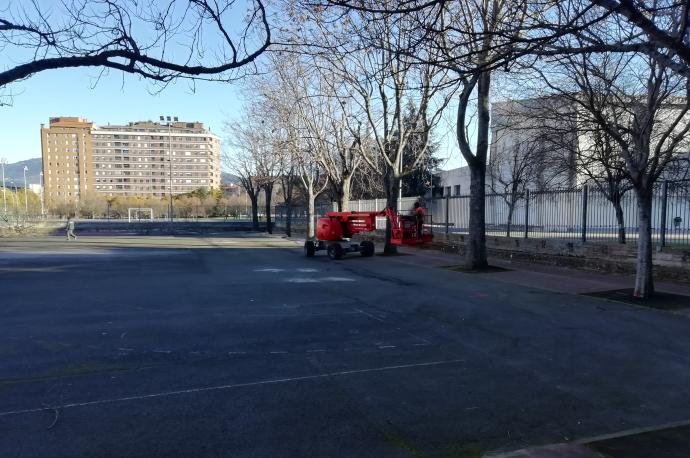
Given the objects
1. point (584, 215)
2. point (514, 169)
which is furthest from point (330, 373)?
point (514, 169)

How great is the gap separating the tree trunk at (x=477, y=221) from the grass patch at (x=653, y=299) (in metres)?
5.30

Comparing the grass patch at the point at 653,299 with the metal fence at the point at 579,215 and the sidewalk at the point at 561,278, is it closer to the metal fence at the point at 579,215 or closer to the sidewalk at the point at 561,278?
the sidewalk at the point at 561,278

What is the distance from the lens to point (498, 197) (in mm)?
21953

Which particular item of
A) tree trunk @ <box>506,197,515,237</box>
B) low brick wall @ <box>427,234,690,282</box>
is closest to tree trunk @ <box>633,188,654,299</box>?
low brick wall @ <box>427,234,690,282</box>

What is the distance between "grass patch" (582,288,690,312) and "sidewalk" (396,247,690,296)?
0.43 metres

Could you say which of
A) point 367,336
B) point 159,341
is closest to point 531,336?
point 367,336

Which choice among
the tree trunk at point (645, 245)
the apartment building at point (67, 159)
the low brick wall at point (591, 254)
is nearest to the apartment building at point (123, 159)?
the apartment building at point (67, 159)

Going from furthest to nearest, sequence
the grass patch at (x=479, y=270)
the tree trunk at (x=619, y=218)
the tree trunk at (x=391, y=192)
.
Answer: the tree trunk at (x=391, y=192) < the grass patch at (x=479, y=270) < the tree trunk at (x=619, y=218)

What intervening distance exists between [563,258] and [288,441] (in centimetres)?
1513

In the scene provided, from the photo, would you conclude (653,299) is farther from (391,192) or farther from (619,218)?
(391,192)

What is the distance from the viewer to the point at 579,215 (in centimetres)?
1712

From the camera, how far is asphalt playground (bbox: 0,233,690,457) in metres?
4.46

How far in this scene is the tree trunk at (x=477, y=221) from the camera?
17250 millimetres

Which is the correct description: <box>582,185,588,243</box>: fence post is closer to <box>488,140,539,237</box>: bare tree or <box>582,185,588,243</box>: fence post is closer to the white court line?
<box>488,140,539,237</box>: bare tree
